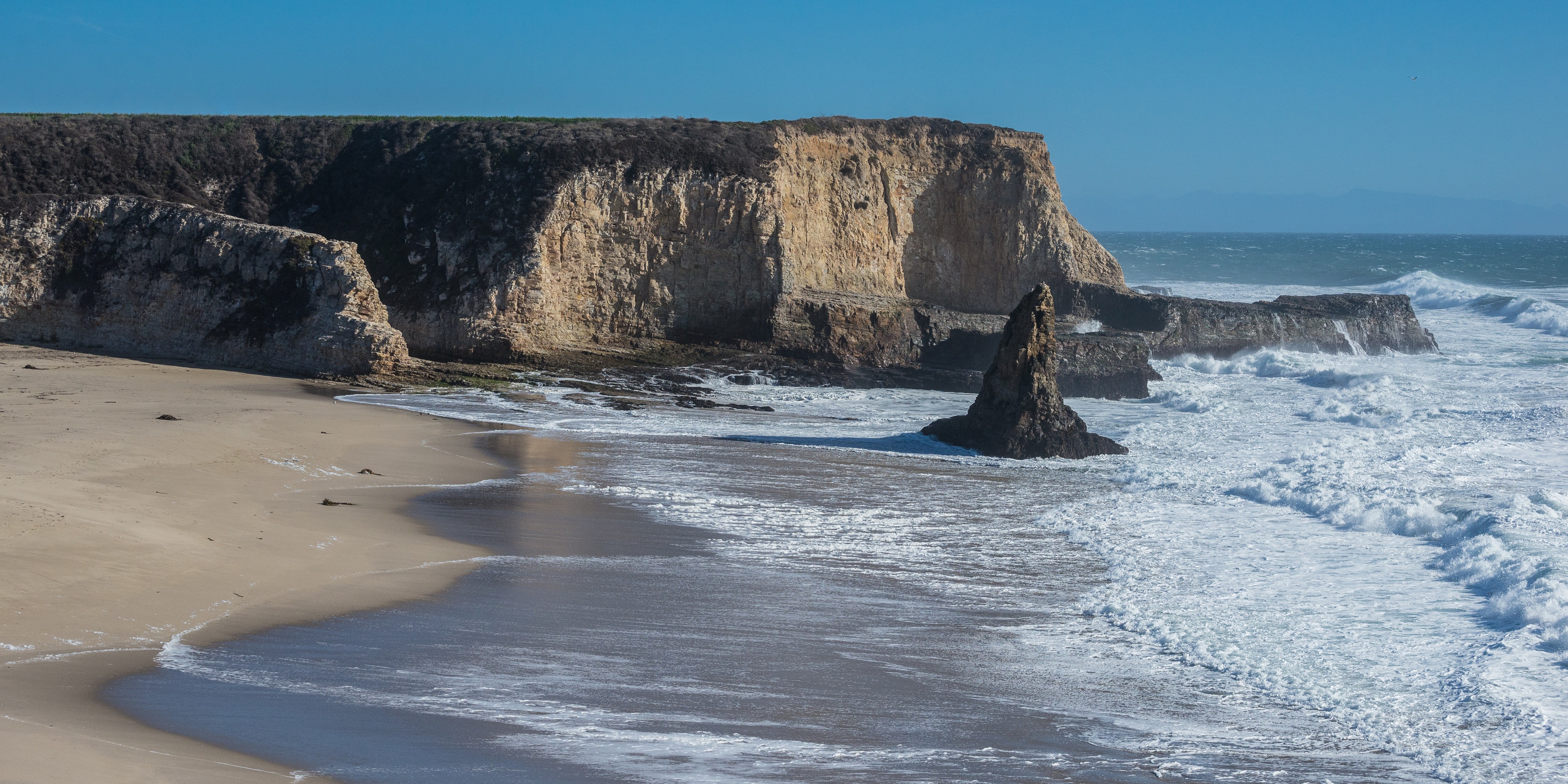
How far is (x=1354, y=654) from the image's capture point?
8266 millimetres

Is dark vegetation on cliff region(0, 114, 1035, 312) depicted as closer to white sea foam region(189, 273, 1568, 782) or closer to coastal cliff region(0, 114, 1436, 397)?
coastal cliff region(0, 114, 1436, 397)

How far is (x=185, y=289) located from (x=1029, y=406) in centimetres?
1681

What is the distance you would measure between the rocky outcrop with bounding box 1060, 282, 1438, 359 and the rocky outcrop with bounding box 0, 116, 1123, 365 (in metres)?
6.65

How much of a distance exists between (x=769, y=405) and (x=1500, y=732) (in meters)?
16.2

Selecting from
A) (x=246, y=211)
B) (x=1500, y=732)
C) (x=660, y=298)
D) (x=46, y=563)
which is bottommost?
(x=1500, y=732)

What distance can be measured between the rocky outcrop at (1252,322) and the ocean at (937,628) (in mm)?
13909

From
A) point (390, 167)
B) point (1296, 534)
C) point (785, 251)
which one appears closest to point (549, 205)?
point (390, 167)

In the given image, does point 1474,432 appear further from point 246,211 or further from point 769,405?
point 246,211

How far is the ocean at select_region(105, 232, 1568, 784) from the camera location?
6.29 meters

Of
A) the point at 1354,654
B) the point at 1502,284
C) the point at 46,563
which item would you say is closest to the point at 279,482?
the point at 46,563

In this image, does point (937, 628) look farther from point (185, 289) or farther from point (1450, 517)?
point (185, 289)

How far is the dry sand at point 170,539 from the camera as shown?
18.5ft

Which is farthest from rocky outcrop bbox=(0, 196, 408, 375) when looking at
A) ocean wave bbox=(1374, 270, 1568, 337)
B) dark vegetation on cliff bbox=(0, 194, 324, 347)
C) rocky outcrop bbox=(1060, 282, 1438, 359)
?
ocean wave bbox=(1374, 270, 1568, 337)

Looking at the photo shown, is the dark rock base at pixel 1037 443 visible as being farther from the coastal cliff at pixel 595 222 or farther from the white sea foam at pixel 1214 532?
the coastal cliff at pixel 595 222
